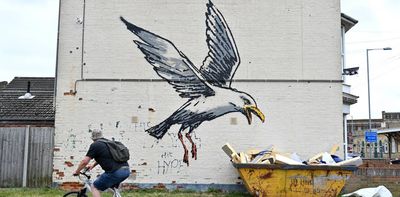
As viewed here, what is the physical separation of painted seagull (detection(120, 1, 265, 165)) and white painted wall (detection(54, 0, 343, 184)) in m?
0.18

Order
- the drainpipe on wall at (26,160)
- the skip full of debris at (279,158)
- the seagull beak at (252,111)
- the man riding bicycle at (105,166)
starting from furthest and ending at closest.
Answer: the seagull beak at (252,111)
the drainpipe on wall at (26,160)
the skip full of debris at (279,158)
the man riding bicycle at (105,166)

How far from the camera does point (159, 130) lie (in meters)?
13.3

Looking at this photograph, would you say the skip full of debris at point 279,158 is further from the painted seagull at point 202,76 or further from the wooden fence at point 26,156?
the wooden fence at point 26,156

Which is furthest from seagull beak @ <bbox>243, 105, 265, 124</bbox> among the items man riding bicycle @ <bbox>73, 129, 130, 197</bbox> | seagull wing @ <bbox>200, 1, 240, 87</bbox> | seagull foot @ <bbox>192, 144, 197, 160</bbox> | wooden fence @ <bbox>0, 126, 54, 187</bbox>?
man riding bicycle @ <bbox>73, 129, 130, 197</bbox>

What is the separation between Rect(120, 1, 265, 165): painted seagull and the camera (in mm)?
13305

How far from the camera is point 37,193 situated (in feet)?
39.5

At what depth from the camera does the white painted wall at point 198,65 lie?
13.2 m

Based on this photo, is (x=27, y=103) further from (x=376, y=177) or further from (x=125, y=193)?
(x=376, y=177)

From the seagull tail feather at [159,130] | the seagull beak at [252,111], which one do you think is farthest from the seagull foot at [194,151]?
the seagull beak at [252,111]

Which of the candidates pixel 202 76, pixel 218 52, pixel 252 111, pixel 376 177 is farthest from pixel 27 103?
pixel 376 177

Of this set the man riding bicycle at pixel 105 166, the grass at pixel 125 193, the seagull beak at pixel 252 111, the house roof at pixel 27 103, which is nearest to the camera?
the man riding bicycle at pixel 105 166

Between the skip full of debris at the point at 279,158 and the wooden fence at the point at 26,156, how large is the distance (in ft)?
16.7

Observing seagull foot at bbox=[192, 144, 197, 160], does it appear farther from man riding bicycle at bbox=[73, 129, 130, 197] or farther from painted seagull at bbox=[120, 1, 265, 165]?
man riding bicycle at bbox=[73, 129, 130, 197]

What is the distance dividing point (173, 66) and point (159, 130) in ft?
6.24
